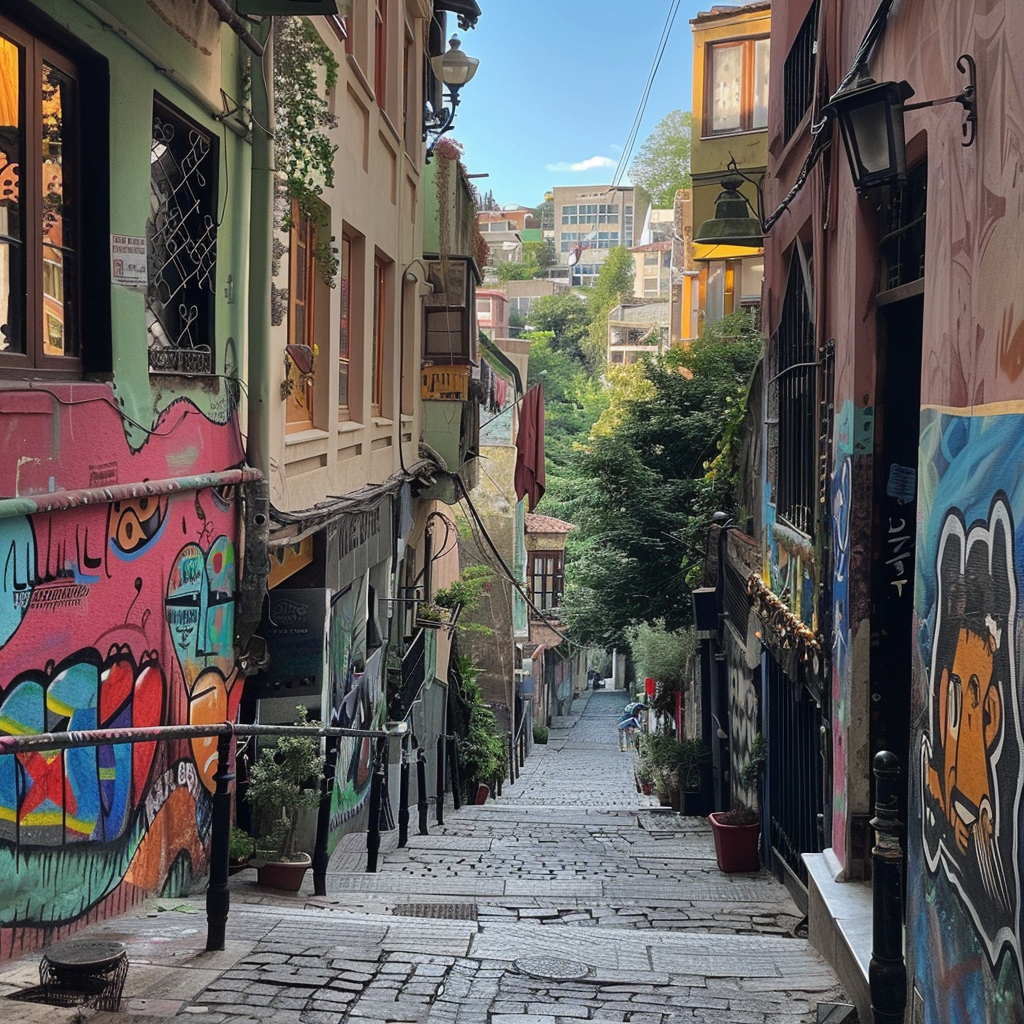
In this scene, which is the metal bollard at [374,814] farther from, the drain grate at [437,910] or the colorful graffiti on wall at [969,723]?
the colorful graffiti on wall at [969,723]

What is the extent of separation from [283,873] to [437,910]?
99cm

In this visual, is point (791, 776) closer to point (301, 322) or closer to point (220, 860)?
point (301, 322)

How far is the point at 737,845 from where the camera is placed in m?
10.3

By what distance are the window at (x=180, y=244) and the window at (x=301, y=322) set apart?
163cm

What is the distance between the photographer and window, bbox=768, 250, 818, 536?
8.70 metres

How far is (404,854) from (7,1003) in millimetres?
6746

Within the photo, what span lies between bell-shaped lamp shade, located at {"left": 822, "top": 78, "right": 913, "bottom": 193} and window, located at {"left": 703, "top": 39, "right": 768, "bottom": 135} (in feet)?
54.7

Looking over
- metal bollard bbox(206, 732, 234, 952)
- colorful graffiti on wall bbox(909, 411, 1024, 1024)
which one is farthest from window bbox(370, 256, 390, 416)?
colorful graffiti on wall bbox(909, 411, 1024, 1024)

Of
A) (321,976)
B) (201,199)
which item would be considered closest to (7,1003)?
(321,976)

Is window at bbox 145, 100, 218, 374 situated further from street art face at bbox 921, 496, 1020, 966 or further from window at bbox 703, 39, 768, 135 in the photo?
window at bbox 703, 39, 768, 135

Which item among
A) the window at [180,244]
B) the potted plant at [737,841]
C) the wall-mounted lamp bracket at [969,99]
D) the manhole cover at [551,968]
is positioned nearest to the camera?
the wall-mounted lamp bracket at [969,99]

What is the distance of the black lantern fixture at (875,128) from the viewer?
498cm

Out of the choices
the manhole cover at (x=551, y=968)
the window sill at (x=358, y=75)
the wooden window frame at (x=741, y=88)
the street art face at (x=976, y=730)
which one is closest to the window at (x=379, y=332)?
the window sill at (x=358, y=75)

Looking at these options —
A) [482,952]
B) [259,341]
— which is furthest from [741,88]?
[482,952]
